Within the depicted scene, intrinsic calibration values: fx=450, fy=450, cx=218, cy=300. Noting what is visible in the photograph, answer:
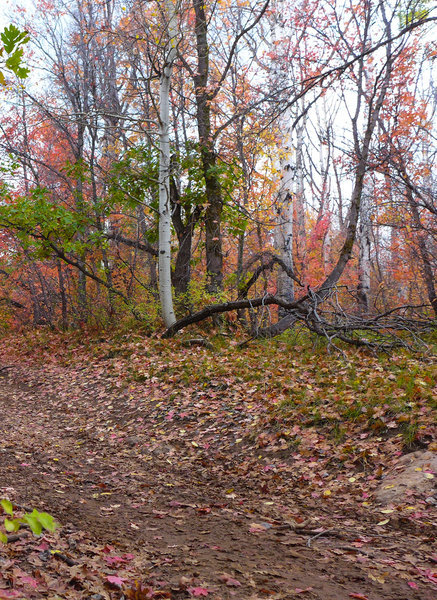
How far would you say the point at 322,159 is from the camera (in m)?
21.1

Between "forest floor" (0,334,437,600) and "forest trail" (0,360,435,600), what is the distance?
15mm

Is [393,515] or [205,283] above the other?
[205,283]

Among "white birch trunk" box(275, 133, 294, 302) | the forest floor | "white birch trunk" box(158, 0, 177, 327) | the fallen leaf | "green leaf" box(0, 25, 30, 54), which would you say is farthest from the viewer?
"white birch trunk" box(275, 133, 294, 302)

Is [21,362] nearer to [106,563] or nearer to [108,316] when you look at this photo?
[108,316]

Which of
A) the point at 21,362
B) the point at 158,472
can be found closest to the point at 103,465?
the point at 158,472

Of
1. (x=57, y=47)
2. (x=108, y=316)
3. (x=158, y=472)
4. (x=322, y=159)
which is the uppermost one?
(x=57, y=47)

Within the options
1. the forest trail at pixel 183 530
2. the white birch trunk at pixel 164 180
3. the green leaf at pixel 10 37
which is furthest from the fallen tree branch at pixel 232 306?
the green leaf at pixel 10 37

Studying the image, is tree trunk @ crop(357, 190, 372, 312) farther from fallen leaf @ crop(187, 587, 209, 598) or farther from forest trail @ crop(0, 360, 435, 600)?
fallen leaf @ crop(187, 587, 209, 598)

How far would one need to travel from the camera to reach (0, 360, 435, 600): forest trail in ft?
8.60

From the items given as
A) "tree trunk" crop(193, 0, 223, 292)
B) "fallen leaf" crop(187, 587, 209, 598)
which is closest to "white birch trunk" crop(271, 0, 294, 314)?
"tree trunk" crop(193, 0, 223, 292)

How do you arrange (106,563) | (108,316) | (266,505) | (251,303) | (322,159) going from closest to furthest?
(106,563), (266,505), (251,303), (108,316), (322,159)

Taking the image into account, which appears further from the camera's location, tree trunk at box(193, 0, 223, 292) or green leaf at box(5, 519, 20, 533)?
tree trunk at box(193, 0, 223, 292)

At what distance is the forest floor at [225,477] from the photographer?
2.71m

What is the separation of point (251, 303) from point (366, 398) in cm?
441
